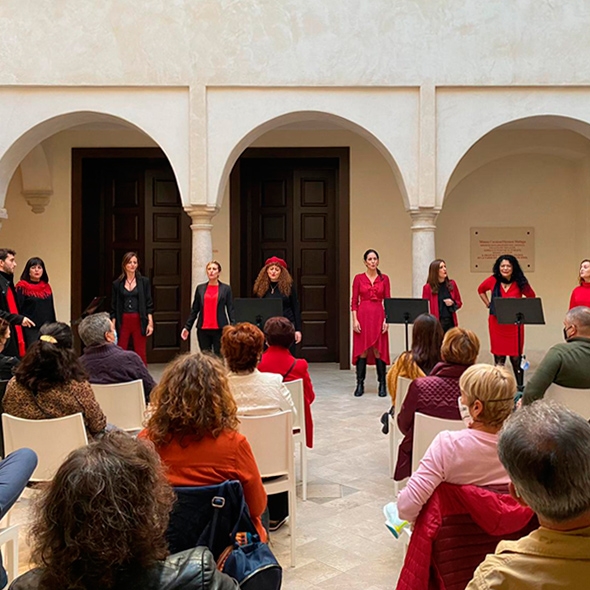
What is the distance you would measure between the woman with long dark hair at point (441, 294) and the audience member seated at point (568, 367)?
330 cm

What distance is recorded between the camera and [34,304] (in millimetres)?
6461

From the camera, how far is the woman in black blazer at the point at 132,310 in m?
6.82

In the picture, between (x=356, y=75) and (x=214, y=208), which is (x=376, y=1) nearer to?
(x=356, y=75)

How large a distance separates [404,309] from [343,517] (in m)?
3.06

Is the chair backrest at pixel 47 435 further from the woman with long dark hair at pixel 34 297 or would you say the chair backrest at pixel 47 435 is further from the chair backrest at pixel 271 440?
the woman with long dark hair at pixel 34 297

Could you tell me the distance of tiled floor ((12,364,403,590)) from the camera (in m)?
2.85

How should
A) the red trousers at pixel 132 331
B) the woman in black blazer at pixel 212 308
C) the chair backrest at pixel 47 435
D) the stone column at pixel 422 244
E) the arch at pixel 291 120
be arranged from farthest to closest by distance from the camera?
the stone column at pixel 422 244, the arch at pixel 291 120, the red trousers at pixel 132 331, the woman in black blazer at pixel 212 308, the chair backrest at pixel 47 435

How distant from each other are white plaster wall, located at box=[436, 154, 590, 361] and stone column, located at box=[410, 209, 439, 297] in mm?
2002

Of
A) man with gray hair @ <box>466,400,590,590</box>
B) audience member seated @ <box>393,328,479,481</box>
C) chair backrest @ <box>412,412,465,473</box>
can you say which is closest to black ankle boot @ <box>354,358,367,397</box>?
audience member seated @ <box>393,328,479,481</box>

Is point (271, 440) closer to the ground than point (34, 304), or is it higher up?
closer to the ground

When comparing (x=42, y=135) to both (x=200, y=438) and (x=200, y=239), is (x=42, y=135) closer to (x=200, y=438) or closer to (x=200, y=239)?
(x=200, y=239)

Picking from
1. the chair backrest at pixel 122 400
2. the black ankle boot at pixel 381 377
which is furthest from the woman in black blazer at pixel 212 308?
the chair backrest at pixel 122 400

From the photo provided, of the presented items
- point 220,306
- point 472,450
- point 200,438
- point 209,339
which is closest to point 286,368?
point 200,438

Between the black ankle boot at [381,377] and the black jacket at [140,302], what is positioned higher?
the black jacket at [140,302]
